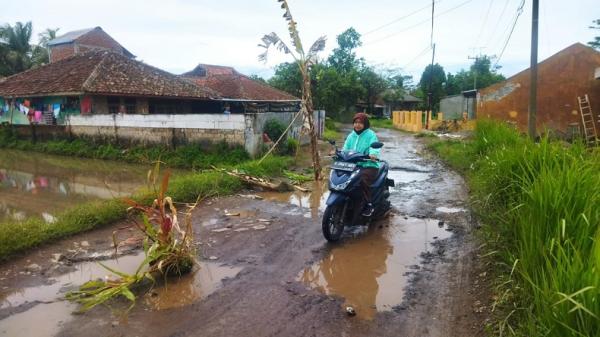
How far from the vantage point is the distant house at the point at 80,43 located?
3588cm

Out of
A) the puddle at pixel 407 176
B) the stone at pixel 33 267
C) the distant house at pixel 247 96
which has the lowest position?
the stone at pixel 33 267

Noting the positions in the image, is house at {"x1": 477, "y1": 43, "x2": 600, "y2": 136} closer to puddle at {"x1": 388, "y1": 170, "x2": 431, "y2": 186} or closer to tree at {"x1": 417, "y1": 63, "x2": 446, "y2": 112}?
puddle at {"x1": 388, "y1": 170, "x2": 431, "y2": 186}

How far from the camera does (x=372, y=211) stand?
5969mm

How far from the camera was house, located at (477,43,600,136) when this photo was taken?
1919cm

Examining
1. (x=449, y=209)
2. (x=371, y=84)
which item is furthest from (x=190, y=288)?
(x=371, y=84)

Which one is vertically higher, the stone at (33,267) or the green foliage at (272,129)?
the green foliage at (272,129)

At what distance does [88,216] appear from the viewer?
21.3ft

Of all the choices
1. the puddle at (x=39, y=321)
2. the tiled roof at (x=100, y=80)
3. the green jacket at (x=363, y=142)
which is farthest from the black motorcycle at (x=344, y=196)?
the tiled roof at (x=100, y=80)

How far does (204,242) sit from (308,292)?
2.18 meters

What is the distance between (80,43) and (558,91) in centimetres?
3674

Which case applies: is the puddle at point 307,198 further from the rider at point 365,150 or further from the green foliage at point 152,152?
the green foliage at point 152,152

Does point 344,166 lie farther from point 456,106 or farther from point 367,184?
point 456,106

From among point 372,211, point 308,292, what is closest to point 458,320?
point 308,292

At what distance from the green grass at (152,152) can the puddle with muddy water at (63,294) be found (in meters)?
8.21
